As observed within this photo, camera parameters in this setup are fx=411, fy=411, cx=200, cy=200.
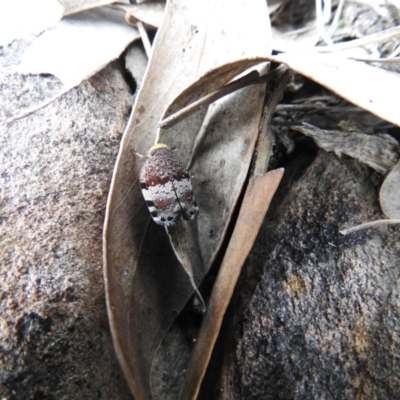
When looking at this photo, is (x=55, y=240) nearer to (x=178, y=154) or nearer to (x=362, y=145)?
(x=178, y=154)

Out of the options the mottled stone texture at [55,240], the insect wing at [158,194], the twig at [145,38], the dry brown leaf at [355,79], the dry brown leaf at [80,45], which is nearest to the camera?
the mottled stone texture at [55,240]

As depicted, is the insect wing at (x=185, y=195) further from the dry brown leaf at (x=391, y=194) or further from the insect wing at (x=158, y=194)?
the dry brown leaf at (x=391, y=194)

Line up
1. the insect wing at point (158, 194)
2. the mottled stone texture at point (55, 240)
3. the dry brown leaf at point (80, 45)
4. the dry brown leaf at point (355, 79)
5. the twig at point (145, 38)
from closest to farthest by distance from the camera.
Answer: the mottled stone texture at point (55, 240), the dry brown leaf at point (355, 79), the insect wing at point (158, 194), the dry brown leaf at point (80, 45), the twig at point (145, 38)

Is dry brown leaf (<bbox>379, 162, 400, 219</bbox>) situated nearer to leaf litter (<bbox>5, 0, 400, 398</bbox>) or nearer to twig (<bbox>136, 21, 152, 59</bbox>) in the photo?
leaf litter (<bbox>5, 0, 400, 398</bbox>)

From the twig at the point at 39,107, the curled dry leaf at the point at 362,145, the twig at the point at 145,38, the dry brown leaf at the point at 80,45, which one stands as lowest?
the curled dry leaf at the point at 362,145

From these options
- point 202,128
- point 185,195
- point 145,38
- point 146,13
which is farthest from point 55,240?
point 146,13

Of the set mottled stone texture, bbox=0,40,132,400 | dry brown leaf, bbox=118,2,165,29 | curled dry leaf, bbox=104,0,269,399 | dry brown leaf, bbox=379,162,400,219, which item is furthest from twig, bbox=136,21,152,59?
dry brown leaf, bbox=379,162,400,219

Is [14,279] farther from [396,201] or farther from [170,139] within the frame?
[396,201]

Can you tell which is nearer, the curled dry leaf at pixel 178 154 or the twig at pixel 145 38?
the curled dry leaf at pixel 178 154

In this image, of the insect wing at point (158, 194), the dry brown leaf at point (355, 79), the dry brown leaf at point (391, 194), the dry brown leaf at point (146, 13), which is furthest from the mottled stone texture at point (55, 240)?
the dry brown leaf at point (391, 194)
